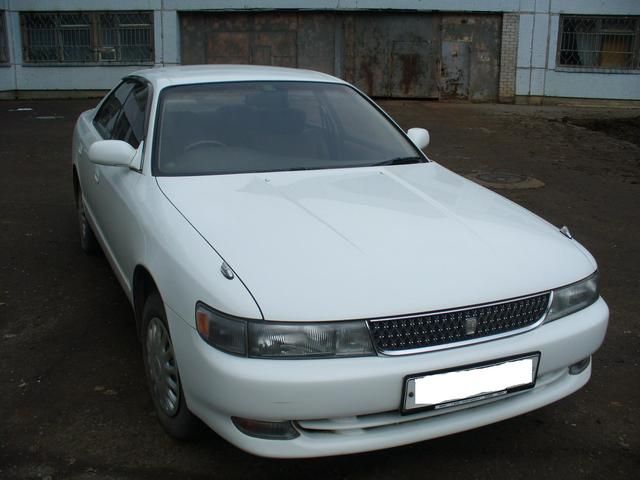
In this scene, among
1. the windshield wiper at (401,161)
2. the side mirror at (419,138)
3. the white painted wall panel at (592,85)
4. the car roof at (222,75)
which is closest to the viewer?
the windshield wiper at (401,161)

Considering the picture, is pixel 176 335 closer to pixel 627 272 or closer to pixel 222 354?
pixel 222 354

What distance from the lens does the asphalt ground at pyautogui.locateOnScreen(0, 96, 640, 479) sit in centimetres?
278

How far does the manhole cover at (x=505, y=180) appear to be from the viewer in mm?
7909

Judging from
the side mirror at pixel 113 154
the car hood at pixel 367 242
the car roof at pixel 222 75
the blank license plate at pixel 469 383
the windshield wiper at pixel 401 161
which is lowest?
the blank license plate at pixel 469 383

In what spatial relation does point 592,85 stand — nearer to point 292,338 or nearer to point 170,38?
point 170,38

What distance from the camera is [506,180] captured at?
8.19 metres

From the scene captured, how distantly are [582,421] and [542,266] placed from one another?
2.86ft

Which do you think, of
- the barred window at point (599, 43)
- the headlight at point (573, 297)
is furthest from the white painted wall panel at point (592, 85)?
the headlight at point (573, 297)

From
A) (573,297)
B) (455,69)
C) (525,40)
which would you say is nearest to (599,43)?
(525,40)

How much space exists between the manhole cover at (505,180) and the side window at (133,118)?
4611 mm

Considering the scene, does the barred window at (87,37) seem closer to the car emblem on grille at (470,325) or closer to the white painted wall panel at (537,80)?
the white painted wall panel at (537,80)

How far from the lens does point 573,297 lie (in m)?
2.80

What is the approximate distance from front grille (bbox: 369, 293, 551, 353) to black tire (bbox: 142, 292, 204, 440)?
86 cm

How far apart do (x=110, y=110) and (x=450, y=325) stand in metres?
3.33
